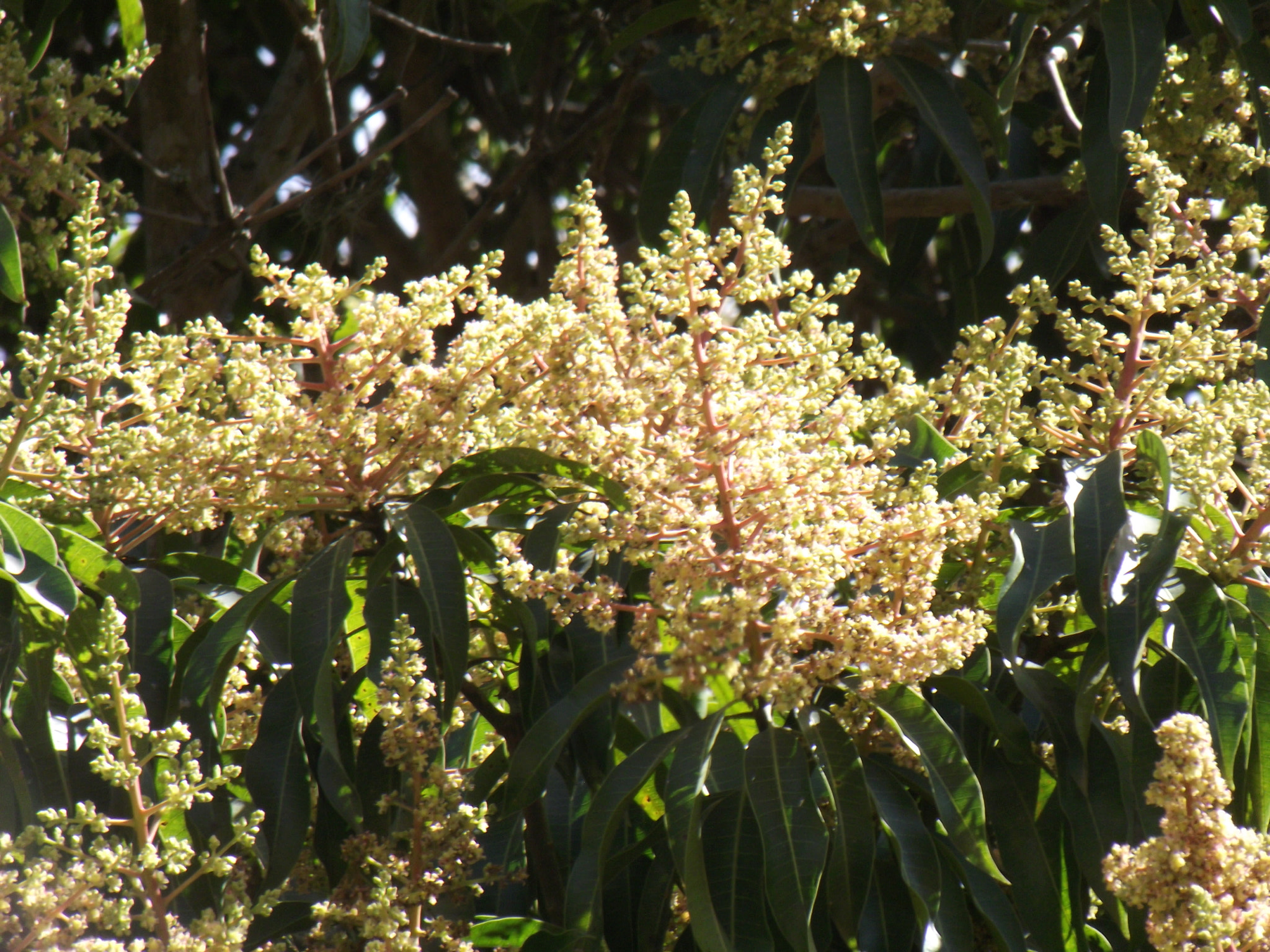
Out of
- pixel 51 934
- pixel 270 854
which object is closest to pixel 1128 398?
pixel 270 854

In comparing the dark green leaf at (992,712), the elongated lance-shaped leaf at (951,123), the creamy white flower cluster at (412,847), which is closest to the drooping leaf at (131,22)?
the elongated lance-shaped leaf at (951,123)

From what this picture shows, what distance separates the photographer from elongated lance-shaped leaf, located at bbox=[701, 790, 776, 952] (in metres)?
1.24

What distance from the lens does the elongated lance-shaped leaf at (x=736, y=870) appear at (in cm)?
124

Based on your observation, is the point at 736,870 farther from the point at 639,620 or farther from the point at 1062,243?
the point at 1062,243

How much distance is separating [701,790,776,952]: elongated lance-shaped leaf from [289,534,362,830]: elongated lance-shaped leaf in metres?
0.35

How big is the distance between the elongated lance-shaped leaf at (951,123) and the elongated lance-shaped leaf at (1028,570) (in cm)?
76

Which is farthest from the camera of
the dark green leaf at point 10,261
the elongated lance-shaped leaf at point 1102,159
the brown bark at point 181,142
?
the brown bark at point 181,142

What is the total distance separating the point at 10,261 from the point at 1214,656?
1.51m

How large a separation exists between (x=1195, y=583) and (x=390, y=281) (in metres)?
3.03

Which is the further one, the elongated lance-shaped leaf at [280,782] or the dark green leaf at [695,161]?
the dark green leaf at [695,161]

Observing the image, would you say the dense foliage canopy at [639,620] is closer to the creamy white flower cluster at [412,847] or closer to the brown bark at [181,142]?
the creamy white flower cluster at [412,847]

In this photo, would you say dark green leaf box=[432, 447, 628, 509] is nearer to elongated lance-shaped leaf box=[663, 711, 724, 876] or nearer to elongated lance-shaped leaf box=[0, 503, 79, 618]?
elongated lance-shaped leaf box=[663, 711, 724, 876]

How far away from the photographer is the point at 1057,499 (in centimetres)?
159

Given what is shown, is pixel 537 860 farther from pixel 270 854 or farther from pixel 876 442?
pixel 876 442
